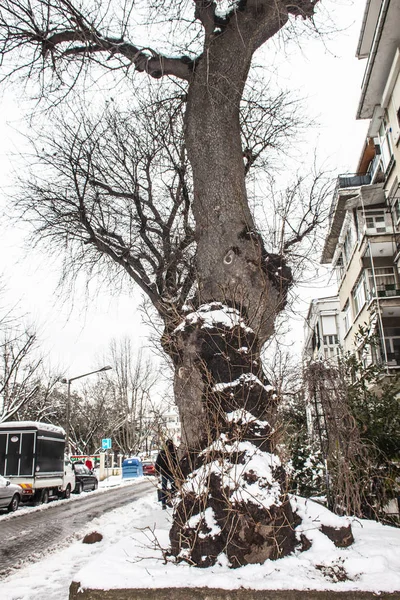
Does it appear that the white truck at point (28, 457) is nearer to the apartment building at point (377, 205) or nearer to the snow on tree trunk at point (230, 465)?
the apartment building at point (377, 205)

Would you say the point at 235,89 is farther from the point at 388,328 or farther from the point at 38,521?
the point at 388,328

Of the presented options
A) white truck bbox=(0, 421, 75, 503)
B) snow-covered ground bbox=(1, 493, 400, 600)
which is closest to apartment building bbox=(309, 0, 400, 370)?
white truck bbox=(0, 421, 75, 503)

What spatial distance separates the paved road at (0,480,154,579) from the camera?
894 centimetres

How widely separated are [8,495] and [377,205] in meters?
21.5

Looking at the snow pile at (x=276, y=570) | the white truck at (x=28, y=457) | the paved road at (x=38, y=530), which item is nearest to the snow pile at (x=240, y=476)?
the snow pile at (x=276, y=570)

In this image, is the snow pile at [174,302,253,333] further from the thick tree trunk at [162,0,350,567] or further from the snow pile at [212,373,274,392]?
the snow pile at [212,373,274,392]

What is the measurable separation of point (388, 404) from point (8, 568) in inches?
254

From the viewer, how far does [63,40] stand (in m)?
7.09

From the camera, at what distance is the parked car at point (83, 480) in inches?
1072

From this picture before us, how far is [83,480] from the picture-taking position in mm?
Result: 27984

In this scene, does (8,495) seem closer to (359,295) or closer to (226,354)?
(226,354)

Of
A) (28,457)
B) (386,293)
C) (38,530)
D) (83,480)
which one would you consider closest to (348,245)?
(386,293)

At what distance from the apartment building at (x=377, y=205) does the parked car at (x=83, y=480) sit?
1562cm

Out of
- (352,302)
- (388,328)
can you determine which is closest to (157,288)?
(388,328)
